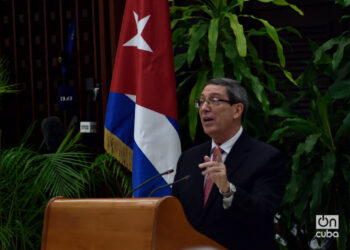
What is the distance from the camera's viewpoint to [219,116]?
1.84 meters

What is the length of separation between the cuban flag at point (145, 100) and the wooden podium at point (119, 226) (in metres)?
1.34

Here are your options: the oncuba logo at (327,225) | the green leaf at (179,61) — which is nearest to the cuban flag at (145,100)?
the green leaf at (179,61)

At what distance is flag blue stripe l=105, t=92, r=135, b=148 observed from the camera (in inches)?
123

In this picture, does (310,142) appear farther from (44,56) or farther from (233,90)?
(44,56)

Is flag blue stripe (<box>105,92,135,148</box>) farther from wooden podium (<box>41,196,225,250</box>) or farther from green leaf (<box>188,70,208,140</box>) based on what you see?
wooden podium (<box>41,196,225,250</box>)

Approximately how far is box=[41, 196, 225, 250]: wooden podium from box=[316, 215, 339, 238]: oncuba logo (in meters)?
1.74

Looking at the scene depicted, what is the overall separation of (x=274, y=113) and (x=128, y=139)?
88 centimetres

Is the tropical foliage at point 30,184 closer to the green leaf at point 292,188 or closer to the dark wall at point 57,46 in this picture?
the dark wall at point 57,46

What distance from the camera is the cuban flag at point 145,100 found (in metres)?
2.98

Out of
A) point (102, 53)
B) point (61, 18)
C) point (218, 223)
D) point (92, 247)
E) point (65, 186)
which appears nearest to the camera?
point (92, 247)

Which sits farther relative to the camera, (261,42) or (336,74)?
(261,42)

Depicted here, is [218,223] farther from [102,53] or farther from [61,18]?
[61,18]

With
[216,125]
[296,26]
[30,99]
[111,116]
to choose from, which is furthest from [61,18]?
[216,125]

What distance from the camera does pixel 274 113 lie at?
10.3 ft
